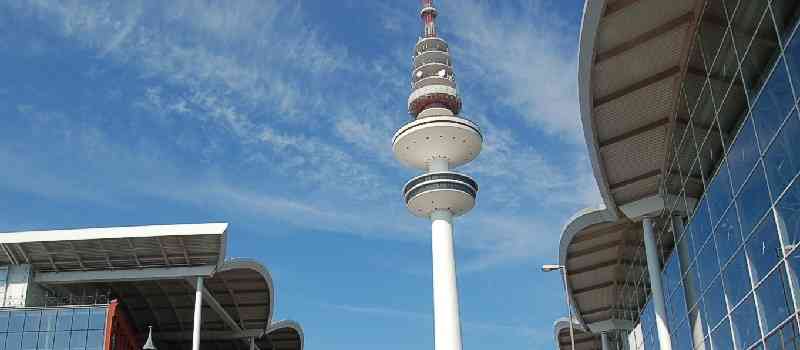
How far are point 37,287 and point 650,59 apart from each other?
42618 millimetres

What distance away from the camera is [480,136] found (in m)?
91.6

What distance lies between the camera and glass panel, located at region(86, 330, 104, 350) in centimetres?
5341

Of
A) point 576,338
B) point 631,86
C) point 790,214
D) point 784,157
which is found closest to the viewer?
point 784,157

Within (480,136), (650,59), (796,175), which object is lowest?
(796,175)

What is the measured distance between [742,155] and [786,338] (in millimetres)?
5253

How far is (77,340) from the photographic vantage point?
53.5 m

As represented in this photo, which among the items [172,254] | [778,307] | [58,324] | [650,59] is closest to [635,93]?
[650,59]

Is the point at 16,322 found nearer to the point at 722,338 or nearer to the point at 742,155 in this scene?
the point at 722,338

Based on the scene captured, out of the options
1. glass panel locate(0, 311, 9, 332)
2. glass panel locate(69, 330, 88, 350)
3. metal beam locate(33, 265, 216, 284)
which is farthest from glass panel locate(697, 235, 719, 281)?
glass panel locate(0, 311, 9, 332)

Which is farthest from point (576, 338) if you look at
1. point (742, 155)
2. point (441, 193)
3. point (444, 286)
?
point (742, 155)

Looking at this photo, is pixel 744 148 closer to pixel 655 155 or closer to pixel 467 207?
pixel 655 155

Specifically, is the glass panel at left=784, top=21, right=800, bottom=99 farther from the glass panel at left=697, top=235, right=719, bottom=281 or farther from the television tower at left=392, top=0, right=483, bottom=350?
the television tower at left=392, top=0, right=483, bottom=350

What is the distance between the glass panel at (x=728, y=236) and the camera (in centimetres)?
2630

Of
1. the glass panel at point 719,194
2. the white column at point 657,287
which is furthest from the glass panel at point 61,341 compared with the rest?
the glass panel at point 719,194
